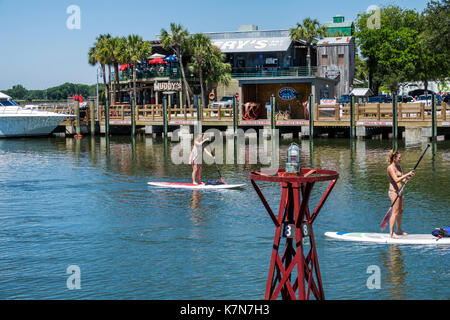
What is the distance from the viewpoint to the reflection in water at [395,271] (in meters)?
11.5

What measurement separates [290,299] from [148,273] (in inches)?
196

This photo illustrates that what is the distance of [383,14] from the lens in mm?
76125

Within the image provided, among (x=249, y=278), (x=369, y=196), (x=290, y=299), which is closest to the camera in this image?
(x=290, y=299)

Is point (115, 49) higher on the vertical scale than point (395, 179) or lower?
higher

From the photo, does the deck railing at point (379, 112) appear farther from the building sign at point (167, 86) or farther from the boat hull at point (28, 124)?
the building sign at point (167, 86)

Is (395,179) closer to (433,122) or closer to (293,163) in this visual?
(293,163)

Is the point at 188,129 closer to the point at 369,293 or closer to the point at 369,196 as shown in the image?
the point at 369,196

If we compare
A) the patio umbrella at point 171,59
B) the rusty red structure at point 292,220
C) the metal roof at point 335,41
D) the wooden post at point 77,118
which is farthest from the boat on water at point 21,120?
the rusty red structure at point 292,220

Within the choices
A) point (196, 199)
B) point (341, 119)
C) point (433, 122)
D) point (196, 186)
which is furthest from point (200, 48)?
point (196, 199)

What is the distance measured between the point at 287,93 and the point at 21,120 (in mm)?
21563

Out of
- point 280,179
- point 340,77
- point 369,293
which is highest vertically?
point 340,77

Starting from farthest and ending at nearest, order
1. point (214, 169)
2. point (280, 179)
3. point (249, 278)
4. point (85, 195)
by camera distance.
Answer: point (214, 169), point (85, 195), point (249, 278), point (280, 179)

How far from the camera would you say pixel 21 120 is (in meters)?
52.4

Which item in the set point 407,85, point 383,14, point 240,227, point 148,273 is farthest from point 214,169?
point 407,85
